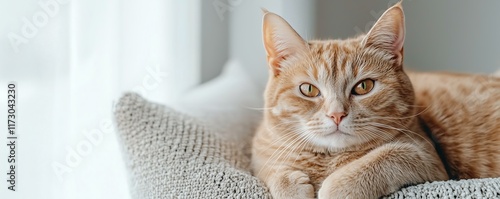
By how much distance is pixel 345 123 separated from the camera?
3.58ft

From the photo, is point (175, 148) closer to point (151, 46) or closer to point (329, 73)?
point (329, 73)

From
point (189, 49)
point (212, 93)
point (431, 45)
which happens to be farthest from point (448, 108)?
point (431, 45)

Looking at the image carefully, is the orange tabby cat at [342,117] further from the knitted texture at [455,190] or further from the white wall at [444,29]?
the white wall at [444,29]

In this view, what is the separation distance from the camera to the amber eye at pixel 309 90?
1.16 meters

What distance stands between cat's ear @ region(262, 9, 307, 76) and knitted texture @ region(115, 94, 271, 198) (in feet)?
0.74

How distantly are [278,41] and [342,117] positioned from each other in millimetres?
246

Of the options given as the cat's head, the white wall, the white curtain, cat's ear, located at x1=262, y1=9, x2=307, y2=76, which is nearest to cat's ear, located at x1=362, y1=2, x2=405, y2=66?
the cat's head

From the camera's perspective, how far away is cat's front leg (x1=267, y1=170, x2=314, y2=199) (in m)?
1.06

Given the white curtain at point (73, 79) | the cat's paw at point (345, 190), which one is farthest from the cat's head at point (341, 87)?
the white curtain at point (73, 79)

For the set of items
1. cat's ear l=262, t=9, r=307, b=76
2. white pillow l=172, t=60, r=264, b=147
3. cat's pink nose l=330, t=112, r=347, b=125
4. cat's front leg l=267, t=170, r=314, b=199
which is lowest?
white pillow l=172, t=60, r=264, b=147

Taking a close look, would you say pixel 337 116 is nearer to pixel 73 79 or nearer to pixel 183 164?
pixel 183 164

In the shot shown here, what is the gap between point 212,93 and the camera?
6.28ft

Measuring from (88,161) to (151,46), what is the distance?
51 centimetres

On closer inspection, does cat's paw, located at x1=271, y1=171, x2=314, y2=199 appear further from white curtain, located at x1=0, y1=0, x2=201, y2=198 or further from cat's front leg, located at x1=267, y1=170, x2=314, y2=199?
white curtain, located at x1=0, y1=0, x2=201, y2=198
